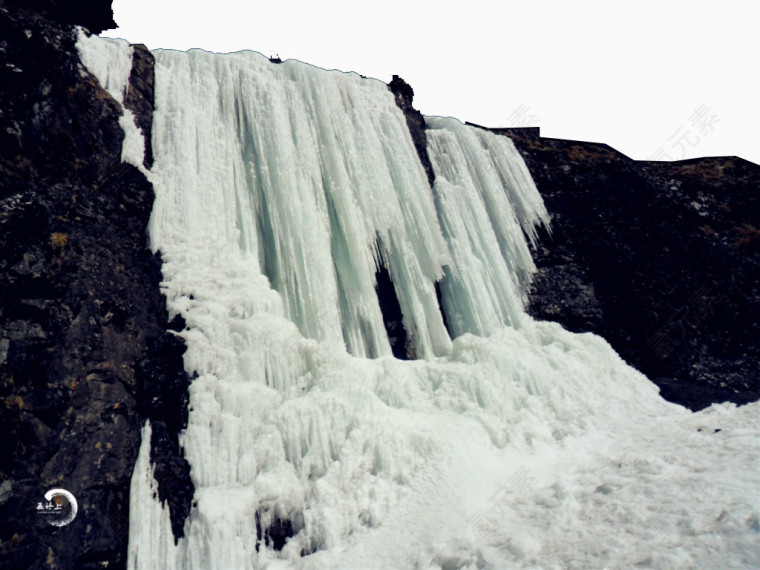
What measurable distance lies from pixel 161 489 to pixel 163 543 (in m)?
0.64

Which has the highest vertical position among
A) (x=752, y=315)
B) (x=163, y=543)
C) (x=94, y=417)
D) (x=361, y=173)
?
(x=361, y=173)

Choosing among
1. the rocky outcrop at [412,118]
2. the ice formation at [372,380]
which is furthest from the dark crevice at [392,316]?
the rocky outcrop at [412,118]

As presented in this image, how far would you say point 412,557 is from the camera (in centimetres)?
607

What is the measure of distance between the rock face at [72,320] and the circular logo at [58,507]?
0.06 m

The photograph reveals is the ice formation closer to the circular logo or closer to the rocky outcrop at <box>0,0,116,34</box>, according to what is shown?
the rocky outcrop at <box>0,0,116,34</box>

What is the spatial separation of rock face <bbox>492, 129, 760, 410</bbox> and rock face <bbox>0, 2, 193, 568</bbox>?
850 centimetres

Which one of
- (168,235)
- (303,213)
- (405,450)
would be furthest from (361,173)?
(405,450)

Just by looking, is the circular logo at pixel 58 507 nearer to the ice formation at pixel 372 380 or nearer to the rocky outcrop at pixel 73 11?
the ice formation at pixel 372 380

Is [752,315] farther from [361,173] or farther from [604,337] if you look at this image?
[361,173]

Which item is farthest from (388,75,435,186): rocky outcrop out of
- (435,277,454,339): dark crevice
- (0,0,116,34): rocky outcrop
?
(0,0,116,34): rocky outcrop

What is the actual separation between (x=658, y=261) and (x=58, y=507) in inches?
535

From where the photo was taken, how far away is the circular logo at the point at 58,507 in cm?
557

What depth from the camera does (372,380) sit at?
8.64 m

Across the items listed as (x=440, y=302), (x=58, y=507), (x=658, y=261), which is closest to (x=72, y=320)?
(x=58, y=507)
